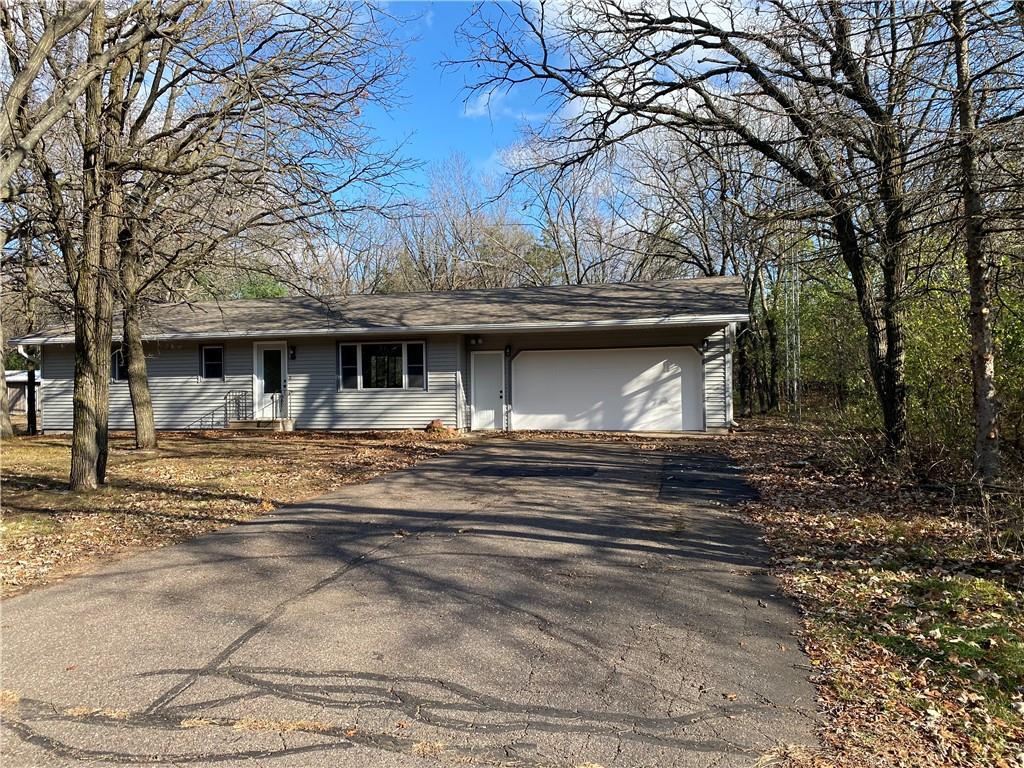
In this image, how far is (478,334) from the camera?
17.6 metres

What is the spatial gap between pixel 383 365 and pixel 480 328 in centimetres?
321

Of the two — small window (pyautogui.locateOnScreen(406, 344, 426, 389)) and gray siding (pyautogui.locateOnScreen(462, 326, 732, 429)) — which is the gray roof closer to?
gray siding (pyautogui.locateOnScreen(462, 326, 732, 429))

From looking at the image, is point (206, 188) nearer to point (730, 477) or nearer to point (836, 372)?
point (730, 477)

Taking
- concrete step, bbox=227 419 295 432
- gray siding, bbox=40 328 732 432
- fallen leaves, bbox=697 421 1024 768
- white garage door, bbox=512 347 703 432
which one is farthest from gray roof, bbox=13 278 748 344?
fallen leaves, bbox=697 421 1024 768

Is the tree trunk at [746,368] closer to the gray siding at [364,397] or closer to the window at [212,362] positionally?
the gray siding at [364,397]

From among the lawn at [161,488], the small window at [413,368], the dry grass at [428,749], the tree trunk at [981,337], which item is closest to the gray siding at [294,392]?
the small window at [413,368]

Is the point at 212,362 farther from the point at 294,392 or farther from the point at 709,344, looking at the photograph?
the point at 709,344

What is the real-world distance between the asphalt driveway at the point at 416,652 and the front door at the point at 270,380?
1211 centimetres

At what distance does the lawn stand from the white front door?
73.4 inches

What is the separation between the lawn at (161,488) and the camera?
6586 millimetres

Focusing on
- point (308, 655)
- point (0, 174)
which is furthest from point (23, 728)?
point (0, 174)

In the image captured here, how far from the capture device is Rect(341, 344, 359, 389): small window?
18156 mm

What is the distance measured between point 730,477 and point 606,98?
6240mm

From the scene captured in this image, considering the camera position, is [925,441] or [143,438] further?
[143,438]
